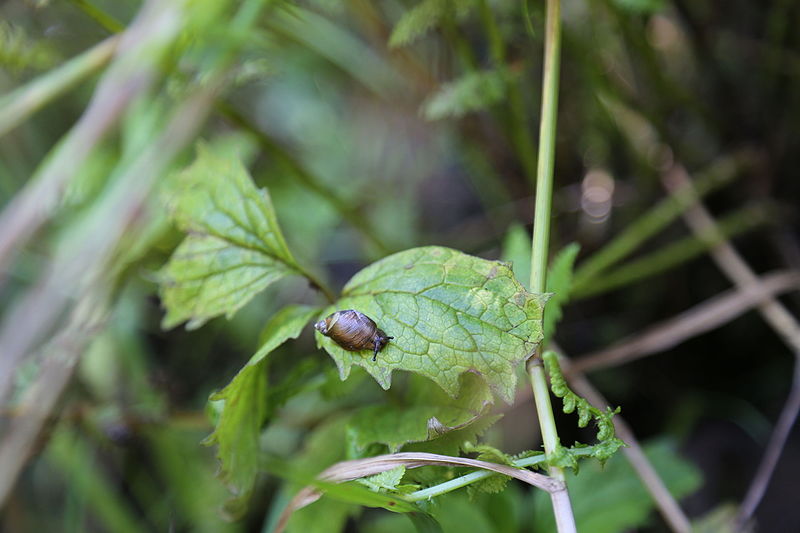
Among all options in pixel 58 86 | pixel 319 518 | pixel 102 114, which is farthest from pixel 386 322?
pixel 58 86

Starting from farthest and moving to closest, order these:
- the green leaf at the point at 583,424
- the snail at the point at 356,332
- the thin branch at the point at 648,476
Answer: the thin branch at the point at 648,476, the snail at the point at 356,332, the green leaf at the point at 583,424

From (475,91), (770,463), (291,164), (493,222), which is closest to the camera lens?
(770,463)

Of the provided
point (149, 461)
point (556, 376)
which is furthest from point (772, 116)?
point (149, 461)

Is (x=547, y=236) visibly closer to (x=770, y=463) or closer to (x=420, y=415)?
(x=420, y=415)

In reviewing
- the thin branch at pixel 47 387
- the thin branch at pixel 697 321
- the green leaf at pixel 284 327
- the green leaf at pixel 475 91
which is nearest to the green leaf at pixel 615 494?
the thin branch at pixel 697 321

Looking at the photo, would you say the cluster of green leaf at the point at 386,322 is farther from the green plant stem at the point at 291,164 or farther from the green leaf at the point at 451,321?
the green plant stem at the point at 291,164
